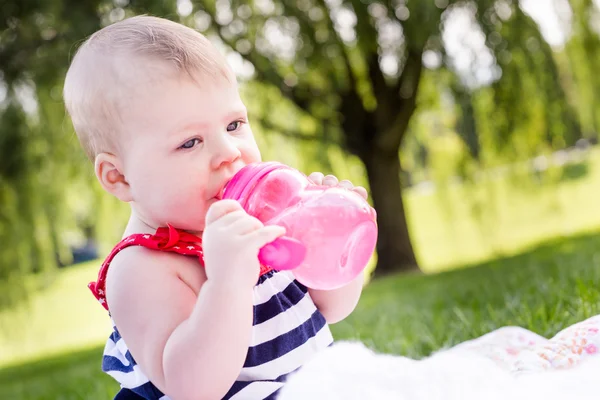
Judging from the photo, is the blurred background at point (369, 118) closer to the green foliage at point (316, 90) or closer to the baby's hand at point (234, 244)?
the green foliage at point (316, 90)

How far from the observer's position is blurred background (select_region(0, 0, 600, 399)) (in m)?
4.78

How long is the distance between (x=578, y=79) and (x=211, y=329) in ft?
15.3

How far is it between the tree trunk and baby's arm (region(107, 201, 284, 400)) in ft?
18.1

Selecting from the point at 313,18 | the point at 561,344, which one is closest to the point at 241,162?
the point at 561,344

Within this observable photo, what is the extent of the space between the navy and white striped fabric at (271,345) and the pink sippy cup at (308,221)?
168mm

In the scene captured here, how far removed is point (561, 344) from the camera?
4.94ft

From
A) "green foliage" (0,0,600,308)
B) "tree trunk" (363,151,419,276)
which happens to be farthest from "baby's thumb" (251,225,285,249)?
"tree trunk" (363,151,419,276)

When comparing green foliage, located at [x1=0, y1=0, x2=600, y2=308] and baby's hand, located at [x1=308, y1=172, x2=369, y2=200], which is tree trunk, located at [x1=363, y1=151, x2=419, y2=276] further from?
baby's hand, located at [x1=308, y1=172, x2=369, y2=200]

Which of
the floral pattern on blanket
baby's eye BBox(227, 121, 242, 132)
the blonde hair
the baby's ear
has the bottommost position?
the floral pattern on blanket

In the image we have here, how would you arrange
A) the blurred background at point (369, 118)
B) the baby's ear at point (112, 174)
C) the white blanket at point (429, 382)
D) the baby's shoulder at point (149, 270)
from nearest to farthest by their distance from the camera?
the white blanket at point (429, 382), the baby's shoulder at point (149, 270), the baby's ear at point (112, 174), the blurred background at point (369, 118)

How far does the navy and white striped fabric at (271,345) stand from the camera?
136 centimetres

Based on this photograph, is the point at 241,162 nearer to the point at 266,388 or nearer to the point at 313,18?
the point at 266,388

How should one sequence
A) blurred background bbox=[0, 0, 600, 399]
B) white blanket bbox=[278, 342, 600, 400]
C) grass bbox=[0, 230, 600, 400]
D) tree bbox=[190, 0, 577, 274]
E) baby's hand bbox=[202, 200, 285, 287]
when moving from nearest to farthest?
white blanket bbox=[278, 342, 600, 400]
baby's hand bbox=[202, 200, 285, 287]
grass bbox=[0, 230, 600, 400]
blurred background bbox=[0, 0, 600, 399]
tree bbox=[190, 0, 577, 274]

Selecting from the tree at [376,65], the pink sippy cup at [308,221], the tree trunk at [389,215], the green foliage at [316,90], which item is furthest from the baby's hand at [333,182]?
the tree trunk at [389,215]
